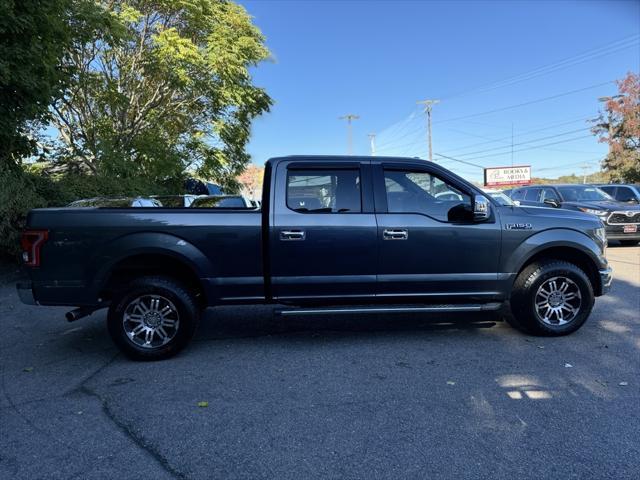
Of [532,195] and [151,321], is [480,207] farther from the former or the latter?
[532,195]

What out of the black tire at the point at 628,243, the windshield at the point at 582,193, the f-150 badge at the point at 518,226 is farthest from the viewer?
the windshield at the point at 582,193

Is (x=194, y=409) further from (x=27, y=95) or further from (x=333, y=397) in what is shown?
(x=27, y=95)

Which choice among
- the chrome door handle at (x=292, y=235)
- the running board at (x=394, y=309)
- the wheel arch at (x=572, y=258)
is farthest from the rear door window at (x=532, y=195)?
the chrome door handle at (x=292, y=235)

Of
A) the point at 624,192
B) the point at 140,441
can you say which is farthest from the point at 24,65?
the point at 624,192

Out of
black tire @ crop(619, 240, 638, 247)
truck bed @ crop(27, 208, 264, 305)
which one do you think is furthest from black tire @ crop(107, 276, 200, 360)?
black tire @ crop(619, 240, 638, 247)

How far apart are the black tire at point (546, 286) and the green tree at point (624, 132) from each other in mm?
32632

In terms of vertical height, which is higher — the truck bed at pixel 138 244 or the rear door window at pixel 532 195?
the rear door window at pixel 532 195

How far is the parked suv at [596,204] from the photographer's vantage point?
39.7ft

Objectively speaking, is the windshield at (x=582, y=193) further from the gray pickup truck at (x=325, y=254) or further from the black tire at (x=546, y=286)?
the black tire at (x=546, y=286)

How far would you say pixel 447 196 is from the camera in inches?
195

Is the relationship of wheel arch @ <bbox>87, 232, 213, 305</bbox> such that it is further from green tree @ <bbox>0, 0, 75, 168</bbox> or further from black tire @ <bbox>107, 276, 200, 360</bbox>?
green tree @ <bbox>0, 0, 75, 168</bbox>

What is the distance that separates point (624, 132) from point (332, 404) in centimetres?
3662

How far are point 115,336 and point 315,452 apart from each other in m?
2.54

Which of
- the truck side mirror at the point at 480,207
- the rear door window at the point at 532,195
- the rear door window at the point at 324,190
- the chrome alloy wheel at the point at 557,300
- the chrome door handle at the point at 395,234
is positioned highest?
the rear door window at the point at 532,195
